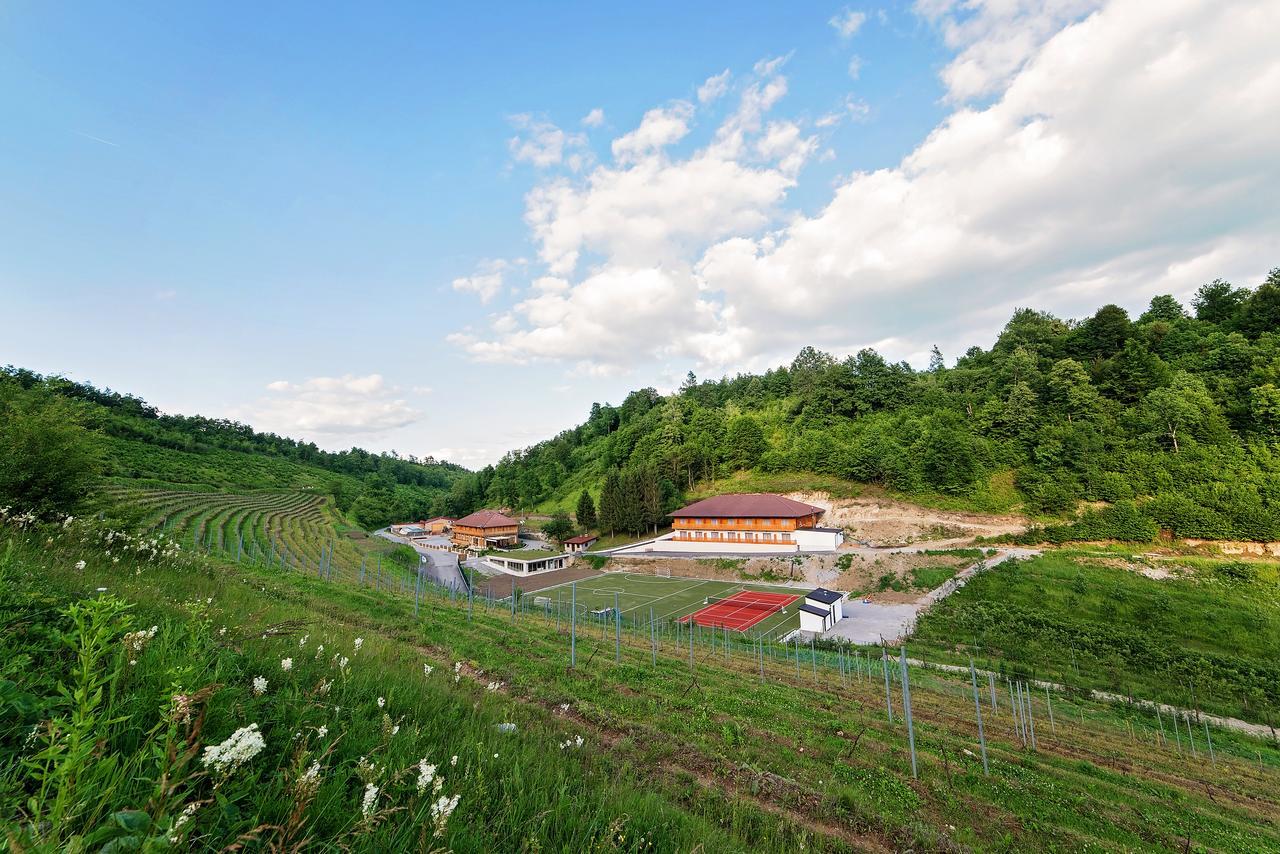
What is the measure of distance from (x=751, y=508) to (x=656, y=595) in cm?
1489

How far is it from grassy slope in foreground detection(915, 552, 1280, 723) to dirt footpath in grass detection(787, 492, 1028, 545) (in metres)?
6.73

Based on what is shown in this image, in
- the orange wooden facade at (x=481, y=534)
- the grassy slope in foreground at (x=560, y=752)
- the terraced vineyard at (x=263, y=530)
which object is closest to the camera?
the grassy slope in foreground at (x=560, y=752)

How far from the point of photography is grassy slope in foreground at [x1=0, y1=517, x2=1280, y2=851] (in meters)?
1.86

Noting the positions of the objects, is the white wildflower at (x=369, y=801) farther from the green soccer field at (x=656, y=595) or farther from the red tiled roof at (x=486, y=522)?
the red tiled roof at (x=486, y=522)

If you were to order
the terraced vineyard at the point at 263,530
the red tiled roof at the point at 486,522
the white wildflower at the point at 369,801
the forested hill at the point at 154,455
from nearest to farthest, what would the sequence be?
1. the white wildflower at the point at 369,801
2. the forested hill at the point at 154,455
3. the terraced vineyard at the point at 263,530
4. the red tiled roof at the point at 486,522

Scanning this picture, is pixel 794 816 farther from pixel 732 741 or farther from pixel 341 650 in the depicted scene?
pixel 341 650

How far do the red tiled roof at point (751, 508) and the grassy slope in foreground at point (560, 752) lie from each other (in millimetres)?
30130

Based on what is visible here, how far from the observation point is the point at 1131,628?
2322 cm

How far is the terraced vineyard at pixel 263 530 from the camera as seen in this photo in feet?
84.8

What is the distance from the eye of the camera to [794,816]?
4.34 metres

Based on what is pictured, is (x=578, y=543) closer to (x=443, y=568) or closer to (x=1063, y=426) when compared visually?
(x=443, y=568)

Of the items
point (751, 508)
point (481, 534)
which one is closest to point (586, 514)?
point (481, 534)

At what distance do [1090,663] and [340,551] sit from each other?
48629 mm

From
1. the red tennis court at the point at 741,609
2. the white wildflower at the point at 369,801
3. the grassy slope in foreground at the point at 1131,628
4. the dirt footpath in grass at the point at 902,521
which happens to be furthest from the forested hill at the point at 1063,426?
the white wildflower at the point at 369,801
